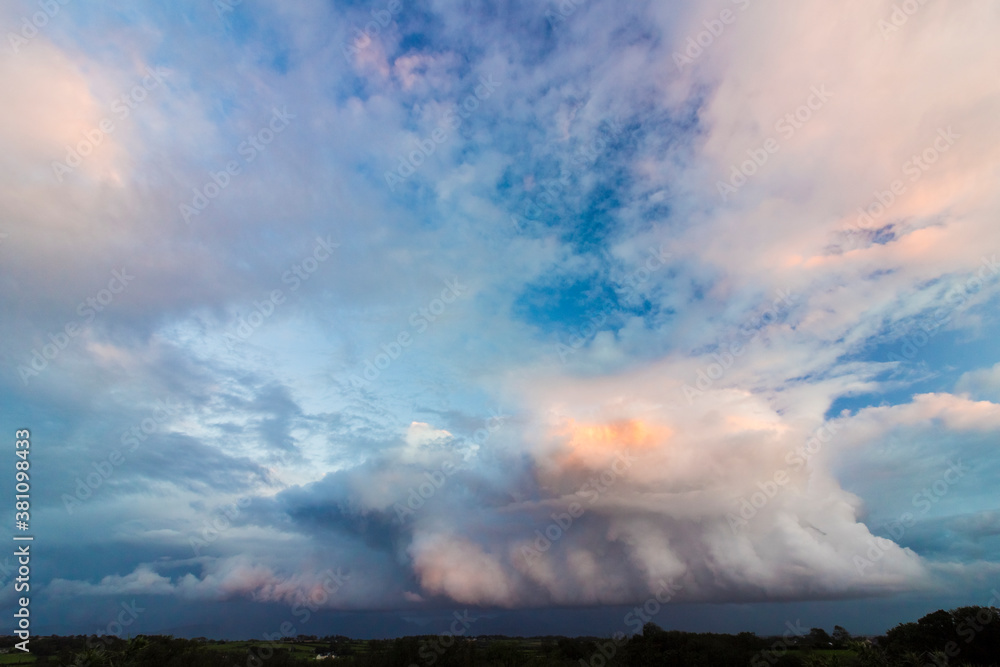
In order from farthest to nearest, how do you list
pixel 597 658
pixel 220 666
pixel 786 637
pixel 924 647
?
pixel 786 637
pixel 597 658
pixel 220 666
pixel 924 647

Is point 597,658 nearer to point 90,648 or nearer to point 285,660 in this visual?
point 285,660

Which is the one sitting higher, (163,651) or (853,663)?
(163,651)

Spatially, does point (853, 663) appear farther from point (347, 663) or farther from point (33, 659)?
point (33, 659)

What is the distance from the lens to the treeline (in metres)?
63.6

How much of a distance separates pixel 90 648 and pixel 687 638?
9931 cm

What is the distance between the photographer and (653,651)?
3927 inches

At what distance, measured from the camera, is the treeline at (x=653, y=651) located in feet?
209

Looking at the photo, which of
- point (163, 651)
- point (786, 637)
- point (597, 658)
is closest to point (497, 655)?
point (597, 658)

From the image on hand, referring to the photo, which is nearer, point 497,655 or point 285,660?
point 497,655

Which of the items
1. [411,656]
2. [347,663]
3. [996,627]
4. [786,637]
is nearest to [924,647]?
[996,627]

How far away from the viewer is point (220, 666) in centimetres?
7594

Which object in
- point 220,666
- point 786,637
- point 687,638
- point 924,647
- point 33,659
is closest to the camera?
point 924,647

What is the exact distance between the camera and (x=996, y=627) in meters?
67.5

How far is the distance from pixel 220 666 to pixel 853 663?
88.7 m
